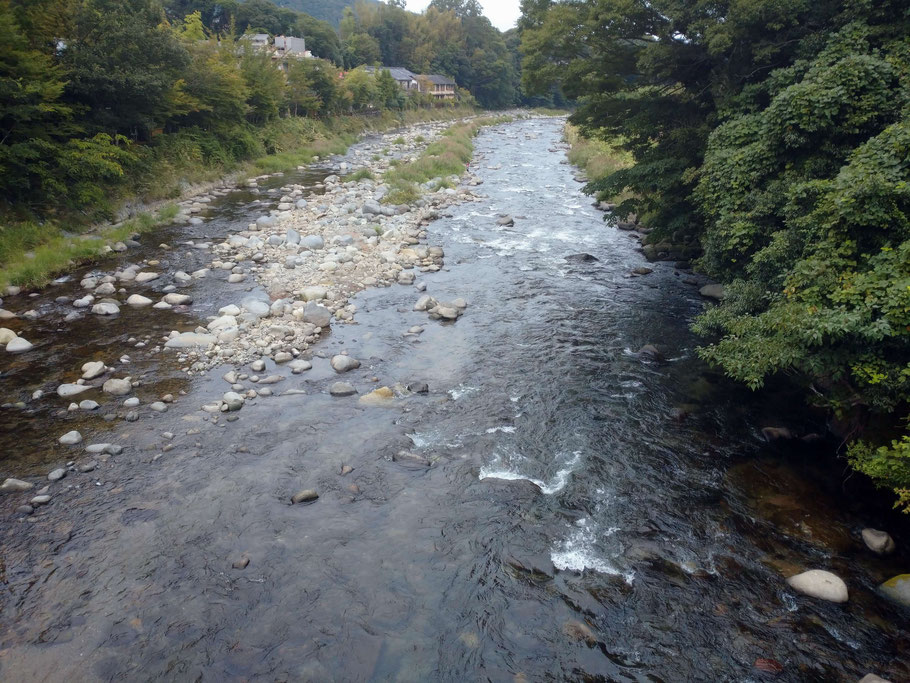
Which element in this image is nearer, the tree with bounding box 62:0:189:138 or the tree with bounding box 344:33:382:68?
the tree with bounding box 62:0:189:138

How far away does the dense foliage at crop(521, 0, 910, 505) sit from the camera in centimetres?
664

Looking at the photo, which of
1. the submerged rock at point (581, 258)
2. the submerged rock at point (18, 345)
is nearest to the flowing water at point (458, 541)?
the submerged rock at point (18, 345)

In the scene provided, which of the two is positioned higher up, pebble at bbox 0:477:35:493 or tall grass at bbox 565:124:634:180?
tall grass at bbox 565:124:634:180

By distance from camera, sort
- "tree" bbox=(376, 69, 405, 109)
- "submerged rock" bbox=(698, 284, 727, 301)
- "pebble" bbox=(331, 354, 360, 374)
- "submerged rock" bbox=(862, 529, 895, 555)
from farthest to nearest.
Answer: "tree" bbox=(376, 69, 405, 109) → "submerged rock" bbox=(698, 284, 727, 301) → "pebble" bbox=(331, 354, 360, 374) → "submerged rock" bbox=(862, 529, 895, 555)

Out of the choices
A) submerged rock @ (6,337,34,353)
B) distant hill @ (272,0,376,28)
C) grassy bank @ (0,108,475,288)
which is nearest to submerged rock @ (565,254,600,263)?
submerged rock @ (6,337,34,353)

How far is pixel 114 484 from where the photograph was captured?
7742 millimetres

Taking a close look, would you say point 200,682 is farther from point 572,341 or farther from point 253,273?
point 253,273

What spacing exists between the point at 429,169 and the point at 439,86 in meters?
55.5

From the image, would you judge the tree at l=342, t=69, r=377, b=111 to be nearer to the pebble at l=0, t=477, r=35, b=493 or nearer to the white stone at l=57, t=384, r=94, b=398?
the white stone at l=57, t=384, r=94, b=398

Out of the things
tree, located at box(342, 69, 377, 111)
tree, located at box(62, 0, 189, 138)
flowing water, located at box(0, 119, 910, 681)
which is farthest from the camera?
tree, located at box(342, 69, 377, 111)

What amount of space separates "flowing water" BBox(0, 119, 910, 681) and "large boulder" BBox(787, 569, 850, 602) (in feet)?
0.41

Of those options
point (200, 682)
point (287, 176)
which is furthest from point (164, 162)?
point (200, 682)

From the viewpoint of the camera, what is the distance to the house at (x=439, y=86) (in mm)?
73875

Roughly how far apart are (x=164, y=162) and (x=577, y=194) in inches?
751
